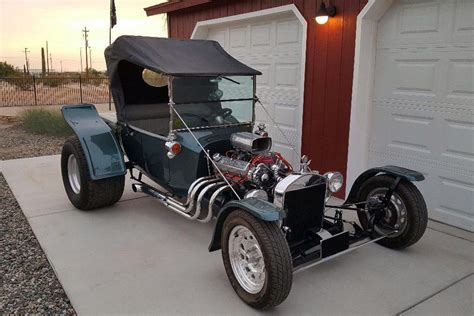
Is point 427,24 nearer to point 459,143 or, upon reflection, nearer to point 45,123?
point 459,143

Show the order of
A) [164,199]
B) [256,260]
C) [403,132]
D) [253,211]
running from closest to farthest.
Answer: [253,211], [256,260], [164,199], [403,132]

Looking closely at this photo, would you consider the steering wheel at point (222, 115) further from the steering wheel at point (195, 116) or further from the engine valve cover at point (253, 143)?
the engine valve cover at point (253, 143)

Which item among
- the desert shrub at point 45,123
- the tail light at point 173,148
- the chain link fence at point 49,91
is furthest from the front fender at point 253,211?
the chain link fence at point 49,91

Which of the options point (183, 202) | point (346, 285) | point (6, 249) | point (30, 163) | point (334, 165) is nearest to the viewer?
point (346, 285)

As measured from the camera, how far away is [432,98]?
4.48 meters

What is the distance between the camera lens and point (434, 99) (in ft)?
14.6

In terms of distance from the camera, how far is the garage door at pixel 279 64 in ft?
19.9

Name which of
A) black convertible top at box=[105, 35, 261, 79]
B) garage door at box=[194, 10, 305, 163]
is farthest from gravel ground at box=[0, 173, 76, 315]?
garage door at box=[194, 10, 305, 163]

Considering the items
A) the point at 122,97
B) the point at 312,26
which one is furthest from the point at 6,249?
the point at 312,26

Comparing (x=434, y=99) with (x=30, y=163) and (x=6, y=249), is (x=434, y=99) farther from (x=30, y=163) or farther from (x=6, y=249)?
(x=30, y=163)

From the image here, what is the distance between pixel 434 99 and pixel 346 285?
2.38 metres

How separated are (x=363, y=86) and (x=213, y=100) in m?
1.93

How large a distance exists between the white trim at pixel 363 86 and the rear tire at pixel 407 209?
1284 millimetres

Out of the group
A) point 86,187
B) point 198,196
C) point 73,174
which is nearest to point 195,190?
point 198,196
